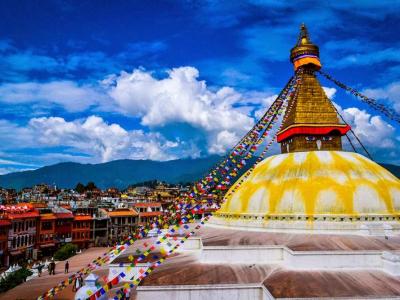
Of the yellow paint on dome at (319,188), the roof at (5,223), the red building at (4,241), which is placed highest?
the yellow paint on dome at (319,188)

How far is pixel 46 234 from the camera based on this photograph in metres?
37.8

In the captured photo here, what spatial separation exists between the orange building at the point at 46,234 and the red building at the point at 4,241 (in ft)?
18.6

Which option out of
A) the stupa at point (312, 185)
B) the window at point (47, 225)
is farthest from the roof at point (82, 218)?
the stupa at point (312, 185)

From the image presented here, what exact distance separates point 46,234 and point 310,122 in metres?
30.1

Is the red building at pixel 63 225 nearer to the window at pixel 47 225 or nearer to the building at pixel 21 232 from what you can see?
the window at pixel 47 225

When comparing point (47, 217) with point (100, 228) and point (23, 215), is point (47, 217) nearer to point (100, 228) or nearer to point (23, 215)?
point (23, 215)

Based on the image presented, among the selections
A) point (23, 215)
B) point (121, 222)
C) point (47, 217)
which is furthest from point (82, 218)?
point (23, 215)

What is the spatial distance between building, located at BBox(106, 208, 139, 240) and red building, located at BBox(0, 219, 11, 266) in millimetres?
17286

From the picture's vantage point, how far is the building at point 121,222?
4815cm

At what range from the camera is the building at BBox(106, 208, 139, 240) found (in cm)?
4815

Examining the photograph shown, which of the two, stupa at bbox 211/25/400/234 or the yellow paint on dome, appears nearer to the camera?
stupa at bbox 211/25/400/234

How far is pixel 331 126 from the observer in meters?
17.9

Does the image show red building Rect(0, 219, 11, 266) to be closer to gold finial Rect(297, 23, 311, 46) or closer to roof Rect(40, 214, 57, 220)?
roof Rect(40, 214, 57, 220)

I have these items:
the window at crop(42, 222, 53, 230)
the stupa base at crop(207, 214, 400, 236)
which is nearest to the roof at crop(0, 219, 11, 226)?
the window at crop(42, 222, 53, 230)
